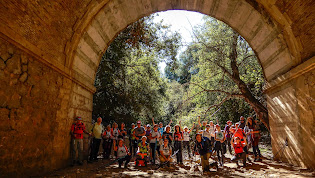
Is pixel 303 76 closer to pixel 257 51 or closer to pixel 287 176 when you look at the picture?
pixel 257 51

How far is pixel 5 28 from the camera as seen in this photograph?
3248mm

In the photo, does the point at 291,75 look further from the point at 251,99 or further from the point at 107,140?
the point at 107,140

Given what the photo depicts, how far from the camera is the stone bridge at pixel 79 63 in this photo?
3.55m

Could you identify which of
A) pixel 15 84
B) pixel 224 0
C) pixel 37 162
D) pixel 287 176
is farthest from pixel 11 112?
pixel 224 0

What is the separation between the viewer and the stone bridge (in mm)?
3547

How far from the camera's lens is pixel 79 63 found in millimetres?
5902

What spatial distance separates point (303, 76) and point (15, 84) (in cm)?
666

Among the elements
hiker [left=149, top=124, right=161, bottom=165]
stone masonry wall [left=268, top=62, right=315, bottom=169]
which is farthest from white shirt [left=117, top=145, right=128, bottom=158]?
stone masonry wall [left=268, top=62, right=315, bottom=169]

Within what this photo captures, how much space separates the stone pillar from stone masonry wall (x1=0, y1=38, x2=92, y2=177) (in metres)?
6.20

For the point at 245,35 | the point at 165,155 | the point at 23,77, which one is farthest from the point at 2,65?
the point at 245,35

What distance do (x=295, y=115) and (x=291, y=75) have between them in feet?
3.65

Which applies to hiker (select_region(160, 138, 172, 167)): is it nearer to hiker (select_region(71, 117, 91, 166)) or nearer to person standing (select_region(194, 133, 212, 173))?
person standing (select_region(194, 133, 212, 173))

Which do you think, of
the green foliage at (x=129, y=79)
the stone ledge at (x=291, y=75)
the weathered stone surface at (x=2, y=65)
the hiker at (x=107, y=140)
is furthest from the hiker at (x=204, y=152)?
the green foliage at (x=129, y=79)

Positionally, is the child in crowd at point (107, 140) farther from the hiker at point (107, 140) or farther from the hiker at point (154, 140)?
the hiker at point (154, 140)
